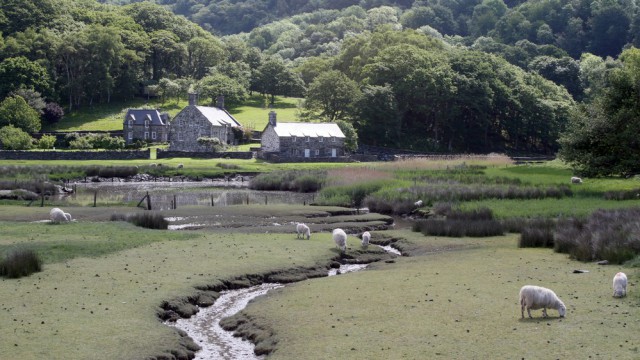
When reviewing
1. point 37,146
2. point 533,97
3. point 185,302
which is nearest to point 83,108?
point 37,146

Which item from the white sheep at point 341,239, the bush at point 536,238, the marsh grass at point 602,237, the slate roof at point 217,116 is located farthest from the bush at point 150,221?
the slate roof at point 217,116

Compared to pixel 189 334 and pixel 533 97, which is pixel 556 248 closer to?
pixel 189 334

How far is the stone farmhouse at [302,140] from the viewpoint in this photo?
12100 cm

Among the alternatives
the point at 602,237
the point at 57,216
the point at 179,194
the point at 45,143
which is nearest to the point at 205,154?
the point at 45,143

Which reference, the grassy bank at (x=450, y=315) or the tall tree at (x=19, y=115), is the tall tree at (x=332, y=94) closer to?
the tall tree at (x=19, y=115)

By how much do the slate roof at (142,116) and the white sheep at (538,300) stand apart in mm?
115420

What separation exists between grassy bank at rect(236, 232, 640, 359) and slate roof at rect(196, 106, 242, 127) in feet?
325

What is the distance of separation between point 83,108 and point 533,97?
81.1 m

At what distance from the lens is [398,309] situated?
82.8ft

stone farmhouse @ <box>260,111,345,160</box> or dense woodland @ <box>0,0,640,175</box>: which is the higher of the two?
dense woodland @ <box>0,0,640,175</box>

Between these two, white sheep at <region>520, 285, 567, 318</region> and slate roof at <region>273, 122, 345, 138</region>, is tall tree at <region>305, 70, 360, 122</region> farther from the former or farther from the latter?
white sheep at <region>520, 285, 567, 318</region>

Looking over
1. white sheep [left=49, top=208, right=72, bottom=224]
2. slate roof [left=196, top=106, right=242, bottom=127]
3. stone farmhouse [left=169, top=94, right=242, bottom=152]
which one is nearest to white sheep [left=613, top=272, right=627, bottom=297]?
white sheep [left=49, top=208, right=72, bottom=224]

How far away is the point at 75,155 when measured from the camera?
111 metres

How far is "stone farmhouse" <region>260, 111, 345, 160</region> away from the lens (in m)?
121
